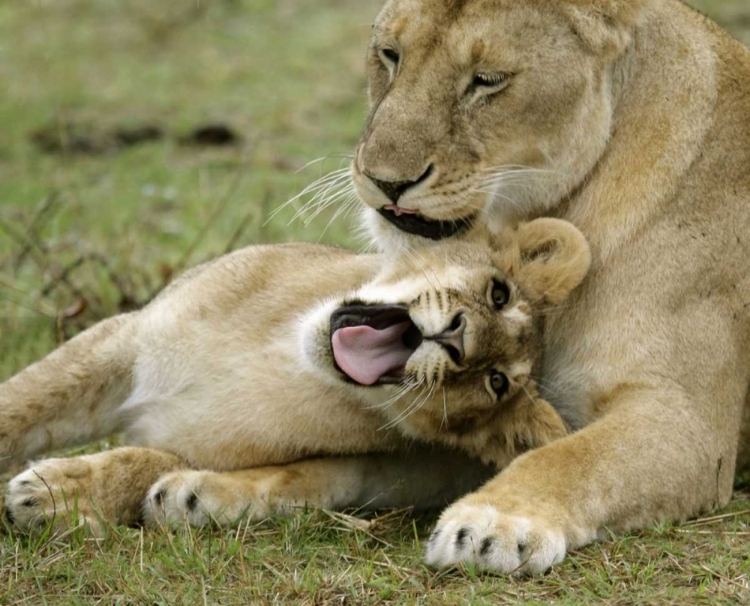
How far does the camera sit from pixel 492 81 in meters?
3.86

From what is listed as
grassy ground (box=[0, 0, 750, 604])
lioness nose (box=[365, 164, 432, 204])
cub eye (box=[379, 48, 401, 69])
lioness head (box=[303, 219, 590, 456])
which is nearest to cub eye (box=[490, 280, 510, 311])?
lioness head (box=[303, 219, 590, 456])

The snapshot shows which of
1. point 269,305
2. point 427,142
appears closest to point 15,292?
point 269,305

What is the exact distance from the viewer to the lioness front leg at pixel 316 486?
3.75m

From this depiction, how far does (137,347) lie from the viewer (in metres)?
4.23

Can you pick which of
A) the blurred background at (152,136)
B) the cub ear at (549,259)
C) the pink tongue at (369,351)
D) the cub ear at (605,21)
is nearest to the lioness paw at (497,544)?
the pink tongue at (369,351)

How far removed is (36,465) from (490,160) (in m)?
1.54

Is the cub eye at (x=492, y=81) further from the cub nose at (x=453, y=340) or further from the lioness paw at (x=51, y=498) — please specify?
the lioness paw at (x=51, y=498)

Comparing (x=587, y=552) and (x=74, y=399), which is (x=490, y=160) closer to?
(x=587, y=552)

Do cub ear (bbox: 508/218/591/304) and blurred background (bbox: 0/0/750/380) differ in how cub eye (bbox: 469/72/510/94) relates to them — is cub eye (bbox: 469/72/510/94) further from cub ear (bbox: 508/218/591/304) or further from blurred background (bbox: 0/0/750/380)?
blurred background (bbox: 0/0/750/380)

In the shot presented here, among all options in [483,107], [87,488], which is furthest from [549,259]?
[87,488]

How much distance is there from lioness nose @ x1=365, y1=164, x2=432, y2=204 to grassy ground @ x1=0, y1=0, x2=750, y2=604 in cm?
91

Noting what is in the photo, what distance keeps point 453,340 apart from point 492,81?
82cm

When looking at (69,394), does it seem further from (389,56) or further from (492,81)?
(492,81)

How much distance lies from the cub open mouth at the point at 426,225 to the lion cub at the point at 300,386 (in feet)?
0.15
